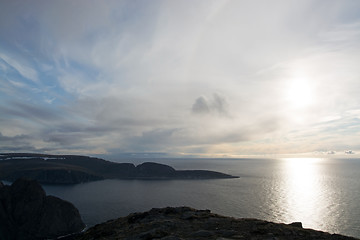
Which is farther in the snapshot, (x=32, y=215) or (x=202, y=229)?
(x=32, y=215)

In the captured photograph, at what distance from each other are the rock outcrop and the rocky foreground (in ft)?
204

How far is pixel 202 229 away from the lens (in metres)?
21.5

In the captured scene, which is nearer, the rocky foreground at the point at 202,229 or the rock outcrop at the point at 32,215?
the rocky foreground at the point at 202,229

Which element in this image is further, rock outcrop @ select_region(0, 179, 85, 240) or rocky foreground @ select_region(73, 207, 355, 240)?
rock outcrop @ select_region(0, 179, 85, 240)

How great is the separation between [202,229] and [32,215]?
8245cm

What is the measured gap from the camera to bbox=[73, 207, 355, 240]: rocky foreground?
18.2 meters

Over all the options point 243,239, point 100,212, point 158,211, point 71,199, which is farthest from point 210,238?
point 71,199

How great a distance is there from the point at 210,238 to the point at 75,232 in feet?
255

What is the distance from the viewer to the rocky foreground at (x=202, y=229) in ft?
59.7

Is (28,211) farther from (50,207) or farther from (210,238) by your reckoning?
(210,238)

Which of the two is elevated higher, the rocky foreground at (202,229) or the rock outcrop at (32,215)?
the rocky foreground at (202,229)

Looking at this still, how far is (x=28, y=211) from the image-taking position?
77625 mm

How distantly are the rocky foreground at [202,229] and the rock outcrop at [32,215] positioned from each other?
6219 centimetres

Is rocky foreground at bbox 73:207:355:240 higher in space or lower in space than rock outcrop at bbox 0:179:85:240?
higher
